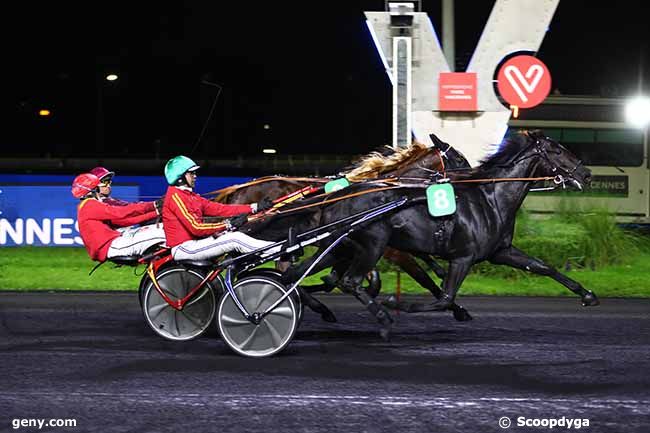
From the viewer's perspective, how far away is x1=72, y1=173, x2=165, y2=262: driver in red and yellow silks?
8.94 meters

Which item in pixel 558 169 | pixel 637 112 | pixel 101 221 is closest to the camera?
pixel 101 221

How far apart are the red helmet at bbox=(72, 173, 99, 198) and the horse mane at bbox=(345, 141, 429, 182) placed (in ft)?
7.79

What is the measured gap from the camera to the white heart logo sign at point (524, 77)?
14797 mm

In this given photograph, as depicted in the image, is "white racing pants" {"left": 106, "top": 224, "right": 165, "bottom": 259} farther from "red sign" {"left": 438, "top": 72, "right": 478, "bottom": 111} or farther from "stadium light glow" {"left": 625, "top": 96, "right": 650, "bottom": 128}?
"stadium light glow" {"left": 625, "top": 96, "right": 650, "bottom": 128}

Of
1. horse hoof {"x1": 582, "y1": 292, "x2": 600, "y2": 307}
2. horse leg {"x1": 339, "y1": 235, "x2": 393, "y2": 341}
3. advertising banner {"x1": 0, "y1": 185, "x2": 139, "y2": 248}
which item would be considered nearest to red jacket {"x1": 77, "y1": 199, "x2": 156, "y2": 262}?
horse leg {"x1": 339, "y1": 235, "x2": 393, "y2": 341}

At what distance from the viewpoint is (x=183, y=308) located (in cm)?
880

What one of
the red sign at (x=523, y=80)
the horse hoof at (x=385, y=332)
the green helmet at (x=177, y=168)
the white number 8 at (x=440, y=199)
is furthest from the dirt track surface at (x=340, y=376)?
the red sign at (x=523, y=80)

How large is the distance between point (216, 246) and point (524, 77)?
25.1 ft

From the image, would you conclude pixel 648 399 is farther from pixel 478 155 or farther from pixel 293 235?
pixel 478 155

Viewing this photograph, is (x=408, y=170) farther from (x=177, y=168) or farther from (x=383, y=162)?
(x=177, y=168)

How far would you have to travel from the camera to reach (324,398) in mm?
6660

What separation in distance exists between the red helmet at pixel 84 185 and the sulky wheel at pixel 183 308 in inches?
40.4

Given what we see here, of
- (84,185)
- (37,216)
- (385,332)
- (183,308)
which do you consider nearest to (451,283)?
(385,332)

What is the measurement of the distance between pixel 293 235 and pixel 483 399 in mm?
2410
